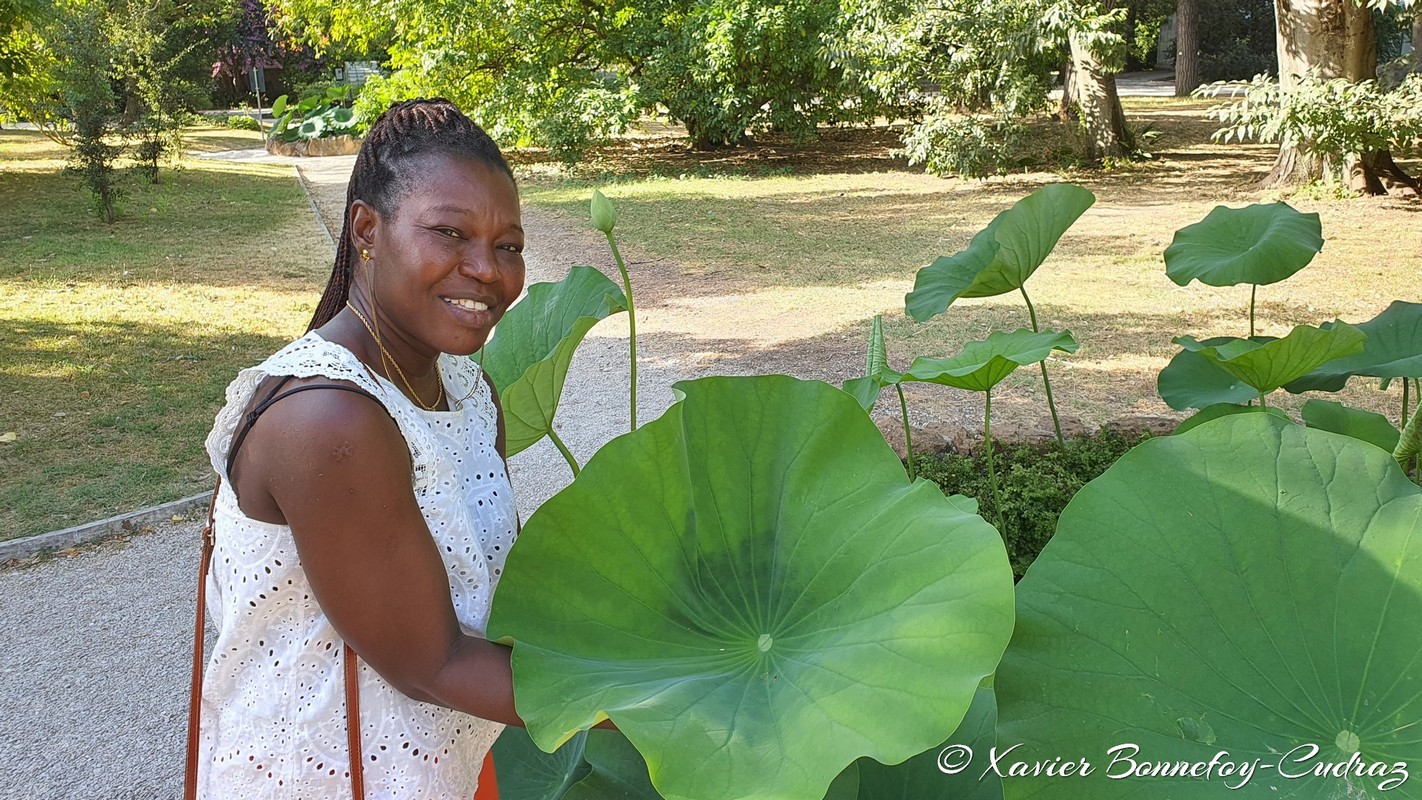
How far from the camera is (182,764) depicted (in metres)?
2.73

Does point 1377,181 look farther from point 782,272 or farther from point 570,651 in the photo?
point 570,651

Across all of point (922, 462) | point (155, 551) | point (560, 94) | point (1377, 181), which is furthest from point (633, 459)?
point (560, 94)

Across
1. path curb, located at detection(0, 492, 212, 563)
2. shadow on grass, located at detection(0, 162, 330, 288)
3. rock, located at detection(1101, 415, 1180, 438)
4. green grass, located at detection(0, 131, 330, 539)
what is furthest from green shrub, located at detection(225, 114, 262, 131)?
rock, located at detection(1101, 415, 1180, 438)

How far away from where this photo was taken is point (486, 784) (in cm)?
137

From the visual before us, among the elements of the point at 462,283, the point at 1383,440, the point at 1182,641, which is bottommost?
A: the point at 1383,440

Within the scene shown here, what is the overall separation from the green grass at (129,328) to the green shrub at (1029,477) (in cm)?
288

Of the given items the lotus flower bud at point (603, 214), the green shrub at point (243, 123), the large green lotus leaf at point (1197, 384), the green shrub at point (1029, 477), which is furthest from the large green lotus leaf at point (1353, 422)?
the green shrub at point (243, 123)

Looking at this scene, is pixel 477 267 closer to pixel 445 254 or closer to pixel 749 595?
pixel 445 254

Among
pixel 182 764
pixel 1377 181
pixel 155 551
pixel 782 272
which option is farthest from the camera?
pixel 1377 181

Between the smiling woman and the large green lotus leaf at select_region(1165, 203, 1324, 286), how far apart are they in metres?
1.85

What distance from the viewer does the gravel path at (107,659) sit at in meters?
2.75

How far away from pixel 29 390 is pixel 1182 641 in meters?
5.84

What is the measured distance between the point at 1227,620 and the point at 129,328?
687cm

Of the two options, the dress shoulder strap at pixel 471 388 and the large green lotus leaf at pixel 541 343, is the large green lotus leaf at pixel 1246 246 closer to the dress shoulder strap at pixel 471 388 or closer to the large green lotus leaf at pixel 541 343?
the large green lotus leaf at pixel 541 343
